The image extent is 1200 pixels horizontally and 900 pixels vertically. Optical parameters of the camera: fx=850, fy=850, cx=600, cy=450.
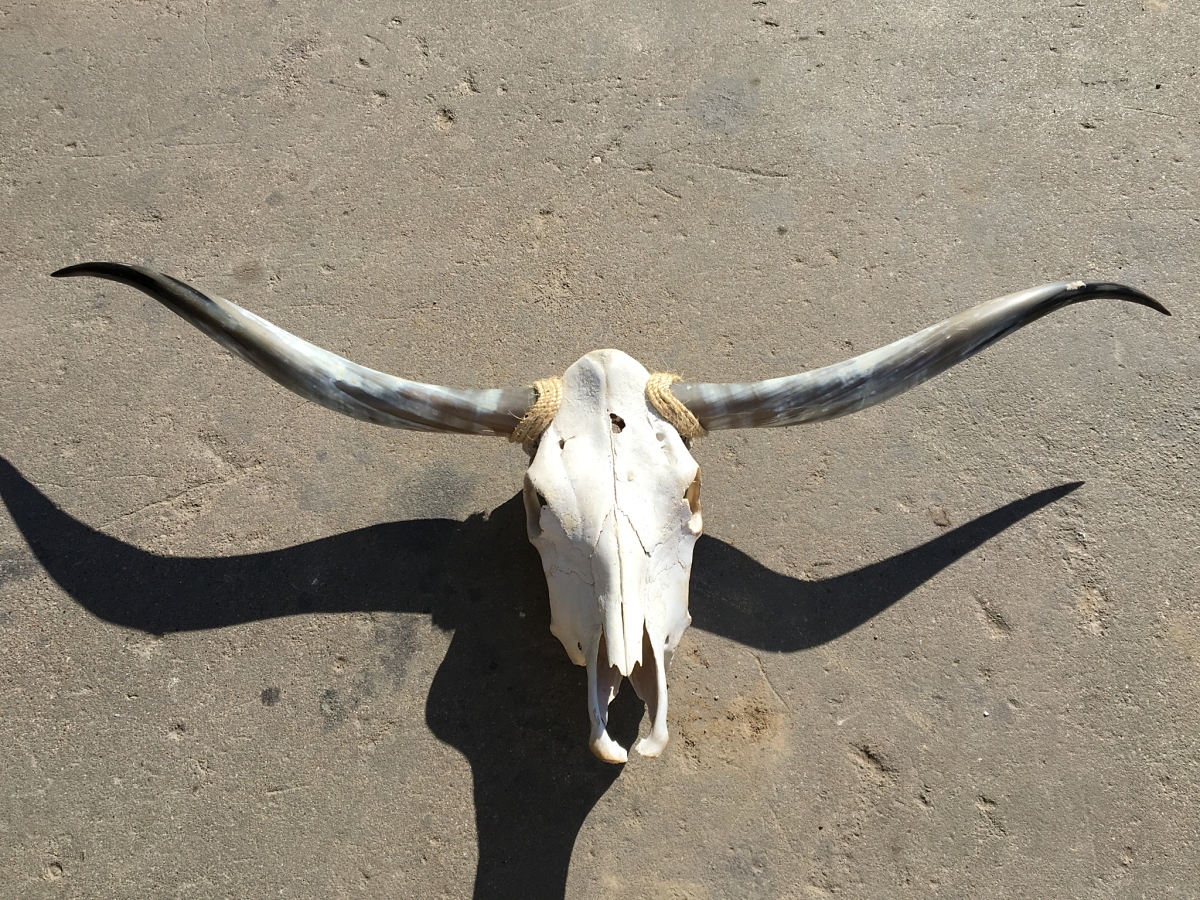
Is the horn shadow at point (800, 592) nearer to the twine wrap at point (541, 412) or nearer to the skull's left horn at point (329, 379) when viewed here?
the twine wrap at point (541, 412)

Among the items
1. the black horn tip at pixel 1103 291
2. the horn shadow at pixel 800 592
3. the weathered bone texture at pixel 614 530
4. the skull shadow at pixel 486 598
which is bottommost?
the skull shadow at pixel 486 598

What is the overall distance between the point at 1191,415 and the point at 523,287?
326cm

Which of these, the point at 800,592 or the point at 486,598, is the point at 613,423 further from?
the point at 800,592

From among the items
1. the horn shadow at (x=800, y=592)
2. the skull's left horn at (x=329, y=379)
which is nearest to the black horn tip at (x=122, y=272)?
the skull's left horn at (x=329, y=379)

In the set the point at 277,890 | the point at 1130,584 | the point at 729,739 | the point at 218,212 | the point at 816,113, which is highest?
the point at 816,113

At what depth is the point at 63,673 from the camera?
11.6 feet

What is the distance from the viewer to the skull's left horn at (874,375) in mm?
3189

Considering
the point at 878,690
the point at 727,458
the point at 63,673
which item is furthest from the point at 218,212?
the point at 878,690

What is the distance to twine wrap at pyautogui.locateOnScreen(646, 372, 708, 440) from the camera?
10.5 feet

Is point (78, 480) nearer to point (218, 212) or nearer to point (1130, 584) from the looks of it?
point (218, 212)

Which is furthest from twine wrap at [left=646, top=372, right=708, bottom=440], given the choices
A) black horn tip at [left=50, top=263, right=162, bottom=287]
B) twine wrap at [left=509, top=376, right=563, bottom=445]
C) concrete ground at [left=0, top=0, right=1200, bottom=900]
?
black horn tip at [left=50, top=263, right=162, bottom=287]

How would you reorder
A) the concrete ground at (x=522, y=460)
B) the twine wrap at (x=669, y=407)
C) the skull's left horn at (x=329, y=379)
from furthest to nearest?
the concrete ground at (x=522, y=460)
the twine wrap at (x=669, y=407)
the skull's left horn at (x=329, y=379)

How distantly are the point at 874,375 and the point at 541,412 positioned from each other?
1261 millimetres

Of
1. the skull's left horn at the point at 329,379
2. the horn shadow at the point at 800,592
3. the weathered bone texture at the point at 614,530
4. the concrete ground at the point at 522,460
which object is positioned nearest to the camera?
the weathered bone texture at the point at 614,530
